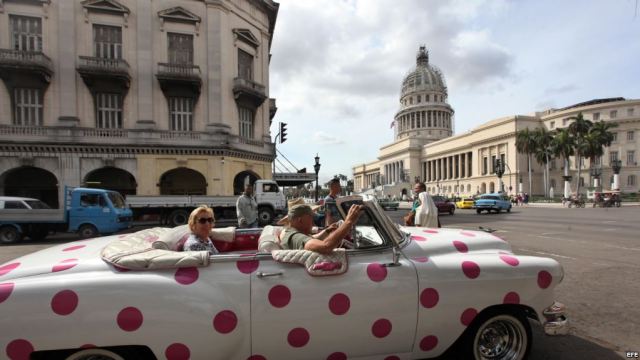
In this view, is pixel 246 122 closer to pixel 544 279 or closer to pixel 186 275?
pixel 186 275

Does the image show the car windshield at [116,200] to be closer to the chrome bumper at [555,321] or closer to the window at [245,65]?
the window at [245,65]

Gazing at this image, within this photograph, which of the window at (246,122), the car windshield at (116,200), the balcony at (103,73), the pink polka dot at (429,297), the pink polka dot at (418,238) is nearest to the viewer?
the pink polka dot at (429,297)

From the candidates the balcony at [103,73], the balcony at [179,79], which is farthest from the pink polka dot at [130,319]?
the balcony at [103,73]

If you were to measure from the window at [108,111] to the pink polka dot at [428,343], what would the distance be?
23562 mm

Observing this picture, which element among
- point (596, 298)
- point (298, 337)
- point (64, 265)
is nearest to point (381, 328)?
point (298, 337)

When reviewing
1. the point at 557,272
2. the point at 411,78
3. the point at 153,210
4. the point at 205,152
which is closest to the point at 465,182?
the point at 411,78

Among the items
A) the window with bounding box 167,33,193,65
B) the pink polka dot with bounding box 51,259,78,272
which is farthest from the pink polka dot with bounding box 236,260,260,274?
the window with bounding box 167,33,193,65

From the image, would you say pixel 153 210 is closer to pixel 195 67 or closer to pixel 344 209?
pixel 195 67

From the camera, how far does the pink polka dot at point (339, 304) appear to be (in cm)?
248

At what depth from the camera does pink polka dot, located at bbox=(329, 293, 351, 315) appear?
8.15ft

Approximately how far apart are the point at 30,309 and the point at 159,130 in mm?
21953

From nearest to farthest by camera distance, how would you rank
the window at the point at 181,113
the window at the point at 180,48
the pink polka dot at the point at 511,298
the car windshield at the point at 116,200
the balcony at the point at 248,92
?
the pink polka dot at the point at 511,298, the car windshield at the point at 116,200, the window at the point at 180,48, the window at the point at 181,113, the balcony at the point at 248,92

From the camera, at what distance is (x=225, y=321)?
7.61 feet

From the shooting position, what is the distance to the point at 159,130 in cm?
2195
